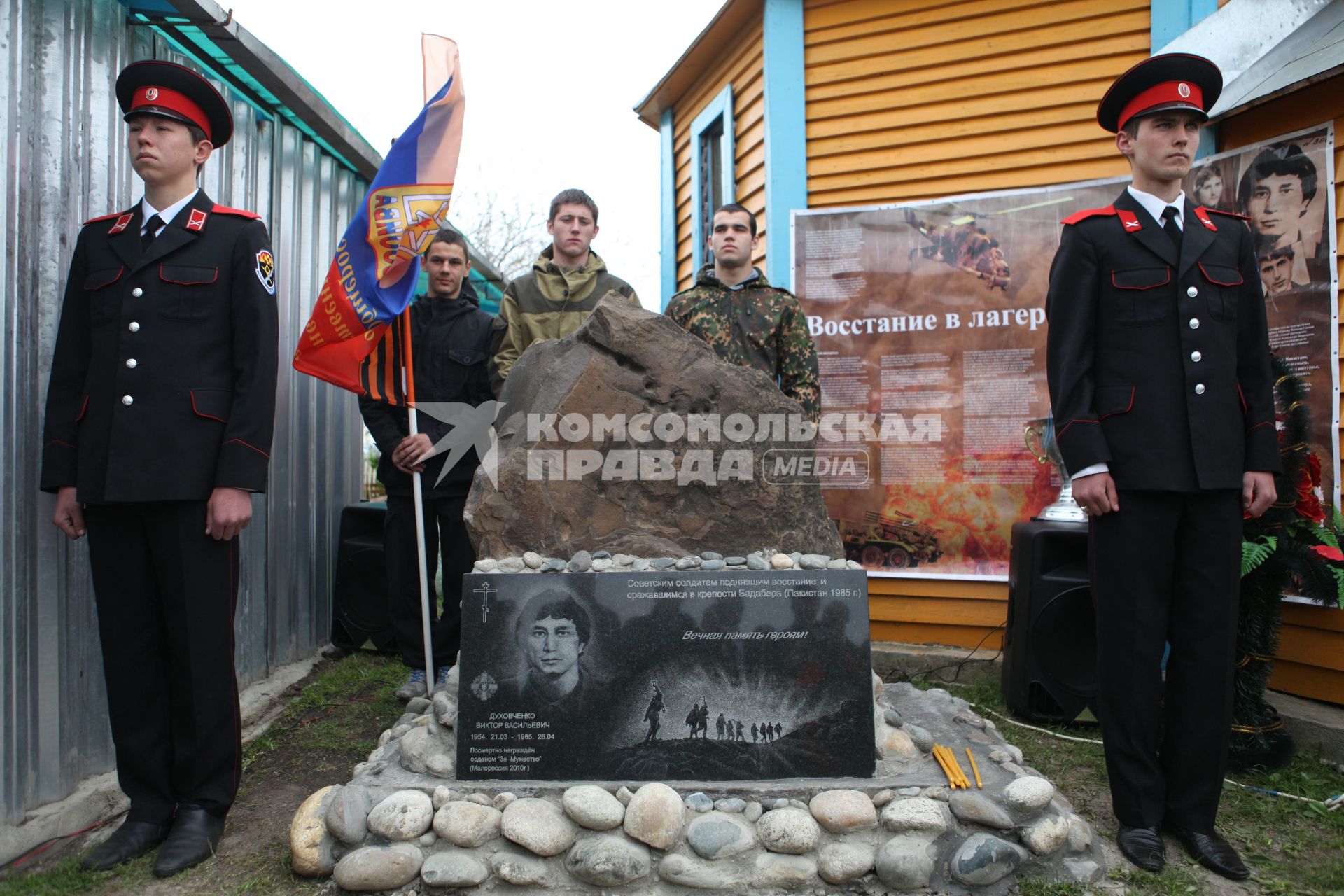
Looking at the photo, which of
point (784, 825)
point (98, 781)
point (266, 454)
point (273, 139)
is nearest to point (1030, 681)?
point (784, 825)

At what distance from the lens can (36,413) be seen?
2648 millimetres

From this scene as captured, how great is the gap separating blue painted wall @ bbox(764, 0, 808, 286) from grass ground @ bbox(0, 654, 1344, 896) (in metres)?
2.68

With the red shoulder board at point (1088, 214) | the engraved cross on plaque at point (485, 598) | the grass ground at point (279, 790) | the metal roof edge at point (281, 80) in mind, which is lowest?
the grass ground at point (279, 790)

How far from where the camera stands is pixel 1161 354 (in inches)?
96.2

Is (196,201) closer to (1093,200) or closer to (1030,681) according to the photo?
(1030,681)

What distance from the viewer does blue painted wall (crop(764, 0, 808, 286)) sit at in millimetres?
5000

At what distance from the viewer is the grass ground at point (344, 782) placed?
228cm

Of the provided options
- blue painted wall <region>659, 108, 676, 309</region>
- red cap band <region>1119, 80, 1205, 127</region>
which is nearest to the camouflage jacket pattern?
red cap band <region>1119, 80, 1205, 127</region>

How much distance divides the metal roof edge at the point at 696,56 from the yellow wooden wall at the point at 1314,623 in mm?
2803

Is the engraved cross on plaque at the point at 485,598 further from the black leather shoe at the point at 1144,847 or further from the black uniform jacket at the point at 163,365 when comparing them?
the black leather shoe at the point at 1144,847

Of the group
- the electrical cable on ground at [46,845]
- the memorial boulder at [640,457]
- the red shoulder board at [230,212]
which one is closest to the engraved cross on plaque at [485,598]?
the memorial boulder at [640,457]

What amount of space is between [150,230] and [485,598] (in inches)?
56.8

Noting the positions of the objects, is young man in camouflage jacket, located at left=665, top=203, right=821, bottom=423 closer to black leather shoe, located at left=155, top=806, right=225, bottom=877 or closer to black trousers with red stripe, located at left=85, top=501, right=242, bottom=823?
black trousers with red stripe, located at left=85, top=501, right=242, bottom=823

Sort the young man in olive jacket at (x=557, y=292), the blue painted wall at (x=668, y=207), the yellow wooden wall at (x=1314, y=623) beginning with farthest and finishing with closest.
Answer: the blue painted wall at (x=668, y=207)
the young man in olive jacket at (x=557, y=292)
the yellow wooden wall at (x=1314, y=623)
